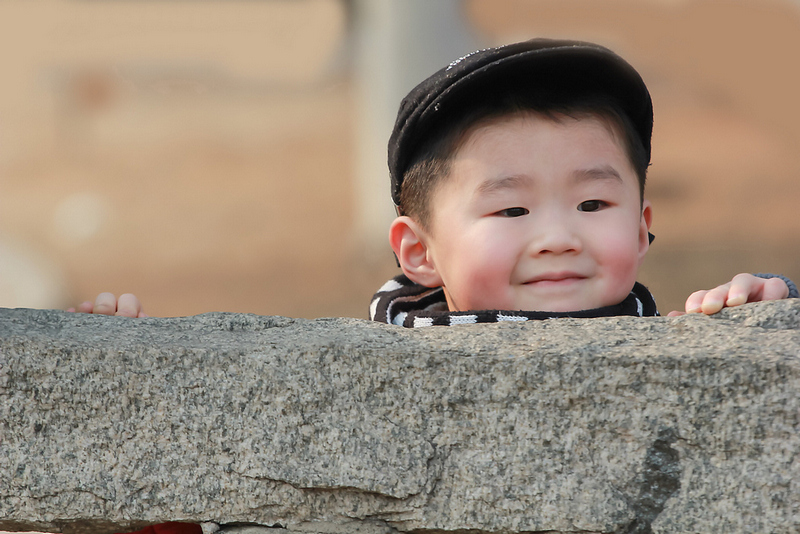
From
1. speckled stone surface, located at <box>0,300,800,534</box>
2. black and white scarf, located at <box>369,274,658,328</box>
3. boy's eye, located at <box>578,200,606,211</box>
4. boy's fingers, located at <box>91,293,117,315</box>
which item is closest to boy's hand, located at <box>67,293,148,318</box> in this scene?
boy's fingers, located at <box>91,293,117,315</box>

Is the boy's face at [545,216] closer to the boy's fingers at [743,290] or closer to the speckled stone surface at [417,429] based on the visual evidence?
the boy's fingers at [743,290]

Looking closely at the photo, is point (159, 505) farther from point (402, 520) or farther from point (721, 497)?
point (721, 497)

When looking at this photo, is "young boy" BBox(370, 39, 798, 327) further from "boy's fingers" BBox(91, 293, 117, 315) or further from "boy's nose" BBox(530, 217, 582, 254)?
"boy's fingers" BBox(91, 293, 117, 315)

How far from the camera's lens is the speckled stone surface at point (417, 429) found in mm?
984

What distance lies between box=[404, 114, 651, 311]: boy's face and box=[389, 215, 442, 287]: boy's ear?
0.18m

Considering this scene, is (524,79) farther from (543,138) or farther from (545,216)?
(545,216)

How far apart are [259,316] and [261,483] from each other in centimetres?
27

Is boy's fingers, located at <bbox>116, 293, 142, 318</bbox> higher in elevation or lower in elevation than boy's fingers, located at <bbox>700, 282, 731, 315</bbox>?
higher

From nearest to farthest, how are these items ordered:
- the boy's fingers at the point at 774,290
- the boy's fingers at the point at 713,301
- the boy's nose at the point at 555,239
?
the boy's fingers at the point at 713,301
the boy's fingers at the point at 774,290
the boy's nose at the point at 555,239

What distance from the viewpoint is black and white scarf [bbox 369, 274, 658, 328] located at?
4.93 feet

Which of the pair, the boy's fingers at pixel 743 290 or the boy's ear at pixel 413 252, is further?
the boy's ear at pixel 413 252

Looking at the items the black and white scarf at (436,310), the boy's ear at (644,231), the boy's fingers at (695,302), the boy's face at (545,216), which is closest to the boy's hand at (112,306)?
the black and white scarf at (436,310)

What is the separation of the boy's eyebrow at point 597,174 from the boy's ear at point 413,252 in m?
0.40

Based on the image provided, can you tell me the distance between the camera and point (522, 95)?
159 centimetres
